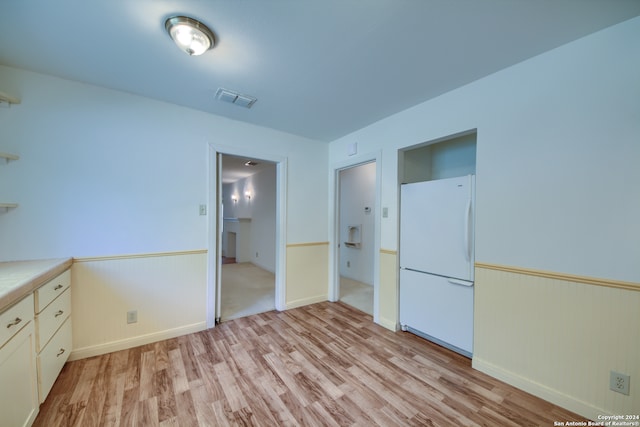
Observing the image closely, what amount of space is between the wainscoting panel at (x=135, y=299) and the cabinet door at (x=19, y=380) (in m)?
0.80

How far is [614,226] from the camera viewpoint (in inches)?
56.6

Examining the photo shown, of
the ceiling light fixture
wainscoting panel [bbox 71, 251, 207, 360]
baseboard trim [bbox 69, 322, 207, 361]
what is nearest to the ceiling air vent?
the ceiling light fixture

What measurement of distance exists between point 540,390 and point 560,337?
1.42 feet

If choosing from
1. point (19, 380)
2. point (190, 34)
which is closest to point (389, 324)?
point (19, 380)

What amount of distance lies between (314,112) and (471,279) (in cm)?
233

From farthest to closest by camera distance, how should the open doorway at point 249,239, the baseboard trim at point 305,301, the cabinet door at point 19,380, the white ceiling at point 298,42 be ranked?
the open doorway at point 249,239 < the baseboard trim at point 305,301 < the white ceiling at point 298,42 < the cabinet door at point 19,380

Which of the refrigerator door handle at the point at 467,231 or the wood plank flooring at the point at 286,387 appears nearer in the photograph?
the wood plank flooring at the point at 286,387

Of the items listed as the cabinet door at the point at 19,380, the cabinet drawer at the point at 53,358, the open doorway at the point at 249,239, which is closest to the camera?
the cabinet door at the point at 19,380

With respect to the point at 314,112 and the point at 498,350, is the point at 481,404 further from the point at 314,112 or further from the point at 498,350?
the point at 314,112

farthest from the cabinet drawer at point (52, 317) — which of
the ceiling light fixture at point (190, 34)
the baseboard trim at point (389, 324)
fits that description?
the baseboard trim at point (389, 324)

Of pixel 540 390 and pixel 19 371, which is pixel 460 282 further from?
pixel 19 371

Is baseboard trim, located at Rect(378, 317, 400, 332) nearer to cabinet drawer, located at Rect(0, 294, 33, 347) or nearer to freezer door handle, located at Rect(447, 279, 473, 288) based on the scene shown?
freezer door handle, located at Rect(447, 279, 473, 288)

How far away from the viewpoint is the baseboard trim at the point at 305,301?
3.32 m

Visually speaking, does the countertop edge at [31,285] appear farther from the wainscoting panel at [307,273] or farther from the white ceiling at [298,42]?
the wainscoting panel at [307,273]
